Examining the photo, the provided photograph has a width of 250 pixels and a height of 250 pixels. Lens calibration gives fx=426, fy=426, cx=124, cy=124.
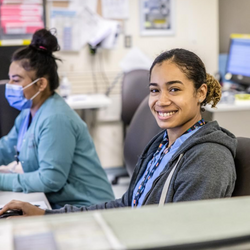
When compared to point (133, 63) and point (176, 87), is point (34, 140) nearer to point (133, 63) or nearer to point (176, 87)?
point (176, 87)

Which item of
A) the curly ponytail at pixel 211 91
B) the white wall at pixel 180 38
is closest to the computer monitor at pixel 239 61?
the white wall at pixel 180 38

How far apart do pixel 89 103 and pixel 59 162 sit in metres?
1.79

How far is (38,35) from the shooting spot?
1970 mm

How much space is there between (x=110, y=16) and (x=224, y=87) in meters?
1.24

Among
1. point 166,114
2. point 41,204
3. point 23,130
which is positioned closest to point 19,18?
point 23,130

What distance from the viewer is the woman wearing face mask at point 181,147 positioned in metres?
1.02

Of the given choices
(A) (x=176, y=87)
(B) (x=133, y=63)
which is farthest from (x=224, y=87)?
(A) (x=176, y=87)

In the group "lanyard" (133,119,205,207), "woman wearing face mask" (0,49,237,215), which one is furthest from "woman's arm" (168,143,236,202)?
"lanyard" (133,119,205,207)

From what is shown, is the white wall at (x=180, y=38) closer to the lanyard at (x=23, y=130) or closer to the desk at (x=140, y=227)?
the lanyard at (x=23, y=130)

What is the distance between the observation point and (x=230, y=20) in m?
4.39

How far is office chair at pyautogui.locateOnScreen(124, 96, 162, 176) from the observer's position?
68.7 inches

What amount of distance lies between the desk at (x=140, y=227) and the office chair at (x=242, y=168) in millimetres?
693

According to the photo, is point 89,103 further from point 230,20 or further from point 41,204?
point 41,204

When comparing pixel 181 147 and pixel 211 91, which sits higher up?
pixel 211 91
